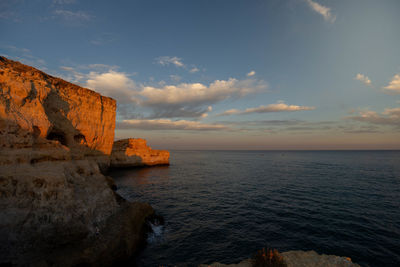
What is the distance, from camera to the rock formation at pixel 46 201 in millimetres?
8032

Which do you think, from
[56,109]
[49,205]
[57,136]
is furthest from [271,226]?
[56,109]

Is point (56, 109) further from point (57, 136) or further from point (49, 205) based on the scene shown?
point (49, 205)

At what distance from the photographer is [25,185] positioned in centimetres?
935

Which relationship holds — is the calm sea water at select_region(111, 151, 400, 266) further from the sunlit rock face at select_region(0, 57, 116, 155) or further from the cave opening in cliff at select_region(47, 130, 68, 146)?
the sunlit rock face at select_region(0, 57, 116, 155)

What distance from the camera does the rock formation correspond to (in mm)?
8032

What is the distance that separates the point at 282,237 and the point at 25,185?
17137 millimetres

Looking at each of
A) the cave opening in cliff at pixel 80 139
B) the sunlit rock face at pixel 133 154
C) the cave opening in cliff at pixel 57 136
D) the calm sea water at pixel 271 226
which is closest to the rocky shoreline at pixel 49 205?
the calm sea water at pixel 271 226

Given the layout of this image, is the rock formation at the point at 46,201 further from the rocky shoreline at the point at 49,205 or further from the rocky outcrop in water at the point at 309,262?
the rocky outcrop in water at the point at 309,262

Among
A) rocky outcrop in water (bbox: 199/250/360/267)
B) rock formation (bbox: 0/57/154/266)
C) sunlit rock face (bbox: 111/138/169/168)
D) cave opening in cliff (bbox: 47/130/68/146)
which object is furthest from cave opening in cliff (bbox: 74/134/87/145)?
rocky outcrop in water (bbox: 199/250/360/267)

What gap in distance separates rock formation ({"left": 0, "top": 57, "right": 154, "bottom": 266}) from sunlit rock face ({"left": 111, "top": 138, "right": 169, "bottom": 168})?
1390 inches

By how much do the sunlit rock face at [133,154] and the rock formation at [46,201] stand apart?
35317 mm

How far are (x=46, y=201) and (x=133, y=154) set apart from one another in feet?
143

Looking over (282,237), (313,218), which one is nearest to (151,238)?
(282,237)

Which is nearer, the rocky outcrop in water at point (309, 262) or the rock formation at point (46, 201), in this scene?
the rocky outcrop in water at point (309, 262)
